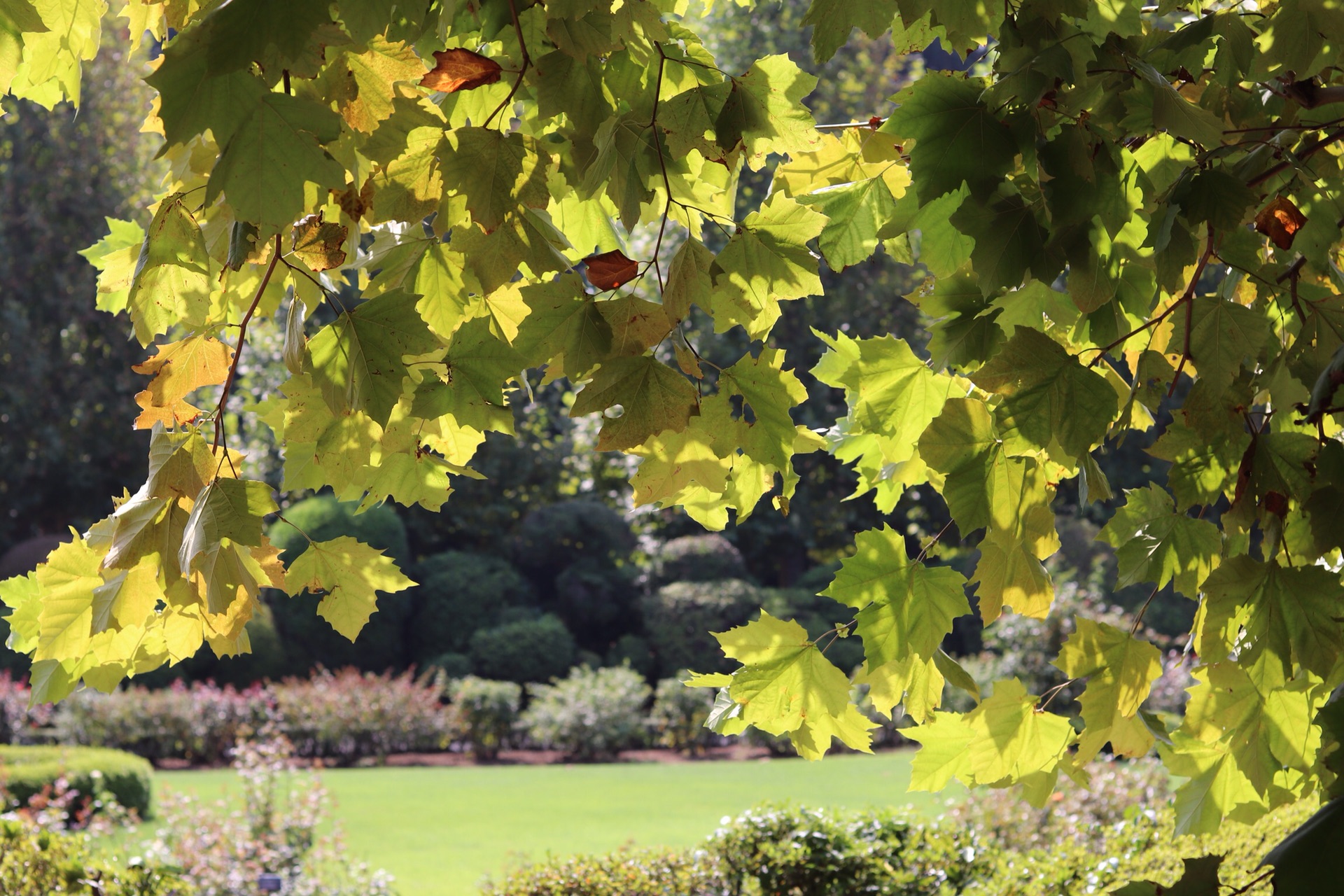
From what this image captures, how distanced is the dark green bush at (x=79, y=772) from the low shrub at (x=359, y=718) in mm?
2309

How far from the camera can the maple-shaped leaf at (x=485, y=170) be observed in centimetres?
142

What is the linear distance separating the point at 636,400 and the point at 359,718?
10784 mm

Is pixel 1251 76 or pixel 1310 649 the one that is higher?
pixel 1251 76

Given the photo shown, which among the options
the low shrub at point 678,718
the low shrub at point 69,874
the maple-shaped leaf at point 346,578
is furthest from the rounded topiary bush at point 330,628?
the maple-shaped leaf at point 346,578

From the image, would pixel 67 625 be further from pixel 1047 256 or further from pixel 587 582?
pixel 587 582

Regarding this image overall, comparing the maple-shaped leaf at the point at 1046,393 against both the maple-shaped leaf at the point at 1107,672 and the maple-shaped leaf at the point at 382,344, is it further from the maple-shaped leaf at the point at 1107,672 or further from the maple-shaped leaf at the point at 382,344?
the maple-shaped leaf at the point at 382,344

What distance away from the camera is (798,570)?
1727 cm

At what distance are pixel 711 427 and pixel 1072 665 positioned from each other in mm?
736

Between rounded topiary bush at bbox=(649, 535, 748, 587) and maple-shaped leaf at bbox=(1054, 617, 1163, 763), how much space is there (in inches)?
506

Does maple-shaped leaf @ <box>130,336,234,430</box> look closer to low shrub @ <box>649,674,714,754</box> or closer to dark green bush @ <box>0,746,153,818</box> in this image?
dark green bush @ <box>0,746,153,818</box>

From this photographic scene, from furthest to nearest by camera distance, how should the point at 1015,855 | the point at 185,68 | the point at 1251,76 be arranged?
1. the point at 1015,855
2. the point at 1251,76
3. the point at 185,68

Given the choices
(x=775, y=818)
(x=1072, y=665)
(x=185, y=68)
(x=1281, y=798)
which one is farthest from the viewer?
(x=775, y=818)

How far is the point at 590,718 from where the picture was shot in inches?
452

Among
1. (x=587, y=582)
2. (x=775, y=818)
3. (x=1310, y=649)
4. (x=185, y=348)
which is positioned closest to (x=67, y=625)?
(x=185, y=348)
